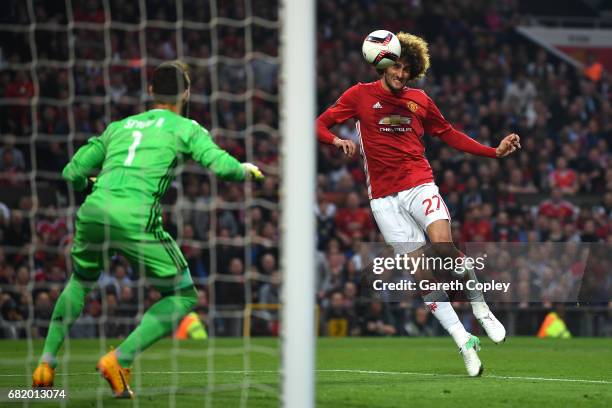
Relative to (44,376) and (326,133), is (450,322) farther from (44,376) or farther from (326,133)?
(44,376)

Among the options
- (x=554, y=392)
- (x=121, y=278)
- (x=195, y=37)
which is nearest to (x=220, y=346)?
(x=121, y=278)

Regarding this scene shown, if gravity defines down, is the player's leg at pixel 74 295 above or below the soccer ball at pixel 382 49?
below

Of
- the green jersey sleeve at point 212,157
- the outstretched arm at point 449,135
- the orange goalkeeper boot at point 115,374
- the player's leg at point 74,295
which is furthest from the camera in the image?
the outstretched arm at point 449,135

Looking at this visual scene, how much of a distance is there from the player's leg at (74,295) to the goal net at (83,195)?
12.1 feet

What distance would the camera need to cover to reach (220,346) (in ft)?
42.0

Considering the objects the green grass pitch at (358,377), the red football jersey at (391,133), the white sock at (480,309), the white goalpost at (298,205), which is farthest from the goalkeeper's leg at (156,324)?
the white sock at (480,309)

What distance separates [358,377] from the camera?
837 cm

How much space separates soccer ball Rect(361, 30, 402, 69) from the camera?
866 cm

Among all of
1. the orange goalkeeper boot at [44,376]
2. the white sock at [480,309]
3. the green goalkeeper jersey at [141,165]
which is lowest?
the orange goalkeeper boot at [44,376]

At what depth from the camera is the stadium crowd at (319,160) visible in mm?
14828

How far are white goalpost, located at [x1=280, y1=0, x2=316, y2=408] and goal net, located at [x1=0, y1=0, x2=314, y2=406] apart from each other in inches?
210

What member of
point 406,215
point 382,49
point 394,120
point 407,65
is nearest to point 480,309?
point 406,215

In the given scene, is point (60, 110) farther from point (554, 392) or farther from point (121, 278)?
point (554, 392)

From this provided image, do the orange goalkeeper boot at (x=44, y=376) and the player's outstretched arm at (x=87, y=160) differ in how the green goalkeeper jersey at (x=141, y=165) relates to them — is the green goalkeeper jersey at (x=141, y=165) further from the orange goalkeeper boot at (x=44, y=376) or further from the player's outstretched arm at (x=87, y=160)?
the orange goalkeeper boot at (x=44, y=376)
